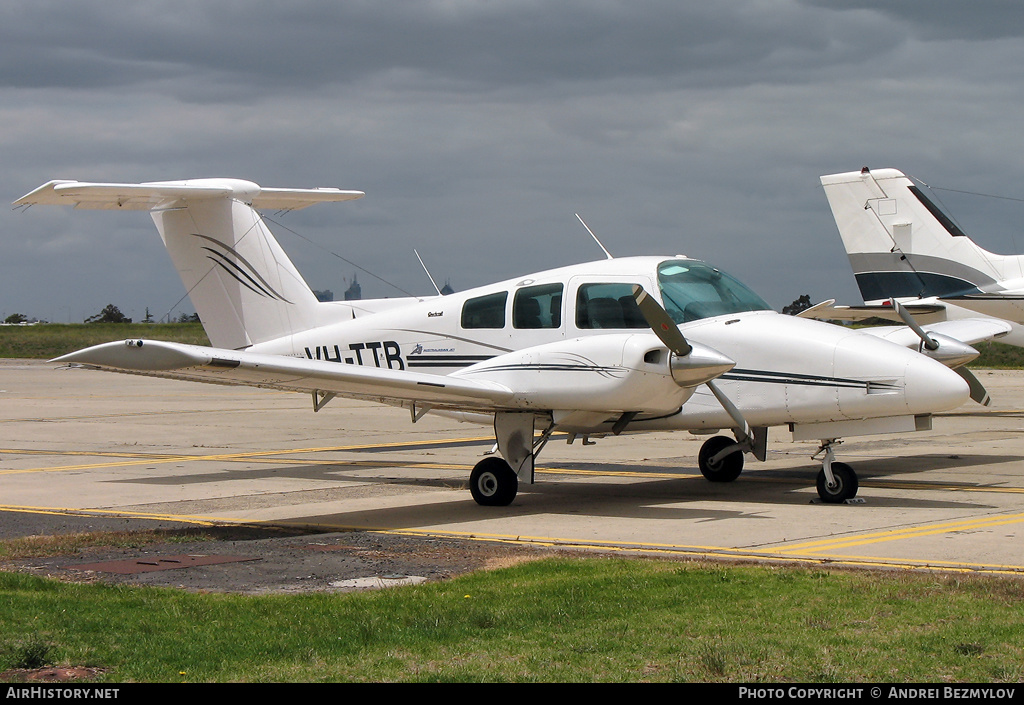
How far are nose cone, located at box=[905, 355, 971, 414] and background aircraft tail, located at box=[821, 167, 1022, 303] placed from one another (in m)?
14.7

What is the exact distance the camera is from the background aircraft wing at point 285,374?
10.1 m

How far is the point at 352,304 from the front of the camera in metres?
16.0

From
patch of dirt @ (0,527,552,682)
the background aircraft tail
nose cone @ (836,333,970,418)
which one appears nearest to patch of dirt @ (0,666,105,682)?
patch of dirt @ (0,527,552,682)

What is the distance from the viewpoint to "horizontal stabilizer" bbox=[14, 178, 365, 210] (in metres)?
14.0

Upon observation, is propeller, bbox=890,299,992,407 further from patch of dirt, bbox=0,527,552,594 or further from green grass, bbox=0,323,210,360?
green grass, bbox=0,323,210,360

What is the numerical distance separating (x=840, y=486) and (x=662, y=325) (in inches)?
110

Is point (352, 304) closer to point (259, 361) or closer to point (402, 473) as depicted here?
point (402, 473)

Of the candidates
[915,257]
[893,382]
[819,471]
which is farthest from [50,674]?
[915,257]

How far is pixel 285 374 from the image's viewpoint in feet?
36.0

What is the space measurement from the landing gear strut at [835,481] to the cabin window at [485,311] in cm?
399

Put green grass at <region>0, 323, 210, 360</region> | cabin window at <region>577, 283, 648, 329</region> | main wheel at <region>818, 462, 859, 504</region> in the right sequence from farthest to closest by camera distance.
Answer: green grass at <region>0, 323, 210, 360</region> < cabin window at <region>577, 283, 648, 329</region> < main wheel at <region>818, 462, 859, 504</region>

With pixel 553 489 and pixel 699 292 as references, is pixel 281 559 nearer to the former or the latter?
pixel 553 489

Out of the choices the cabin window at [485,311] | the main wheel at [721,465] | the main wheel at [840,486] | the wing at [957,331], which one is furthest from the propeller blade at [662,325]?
the wing at [957,331]
